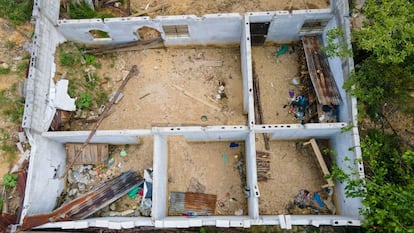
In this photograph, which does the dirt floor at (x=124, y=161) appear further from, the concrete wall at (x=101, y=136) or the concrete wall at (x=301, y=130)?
the concrete wall at (x=301, y=130)

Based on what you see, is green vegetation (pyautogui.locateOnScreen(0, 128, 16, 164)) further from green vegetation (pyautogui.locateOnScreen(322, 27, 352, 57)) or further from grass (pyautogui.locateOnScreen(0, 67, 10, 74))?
green vegetation (pyautogui.locateOnScreen(322, 27, 352, 57))

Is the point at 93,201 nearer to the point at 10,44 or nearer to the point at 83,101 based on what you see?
the point at 83,101

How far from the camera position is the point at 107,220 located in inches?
314

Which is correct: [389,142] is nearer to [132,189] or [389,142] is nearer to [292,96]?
[292,96]

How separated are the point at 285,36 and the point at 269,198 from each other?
4.83m

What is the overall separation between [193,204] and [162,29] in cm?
514

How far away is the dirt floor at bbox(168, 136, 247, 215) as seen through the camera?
921cm

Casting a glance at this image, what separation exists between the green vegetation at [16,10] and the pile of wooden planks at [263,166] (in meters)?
8.08

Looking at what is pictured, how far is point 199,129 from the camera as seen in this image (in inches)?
326

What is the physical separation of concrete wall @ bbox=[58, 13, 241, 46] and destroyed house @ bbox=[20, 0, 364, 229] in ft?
0.14

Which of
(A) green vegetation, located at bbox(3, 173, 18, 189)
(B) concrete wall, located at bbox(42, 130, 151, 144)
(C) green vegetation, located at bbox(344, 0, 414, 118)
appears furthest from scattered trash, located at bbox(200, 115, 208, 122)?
(A) green vegetation, located at bbox(3, 173, 18, 189)

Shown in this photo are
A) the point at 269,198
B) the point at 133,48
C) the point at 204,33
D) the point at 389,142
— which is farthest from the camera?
the point at 133,48

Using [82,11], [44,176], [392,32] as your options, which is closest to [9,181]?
[44,176]

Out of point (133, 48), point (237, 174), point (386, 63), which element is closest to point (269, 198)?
point (237, 174)
